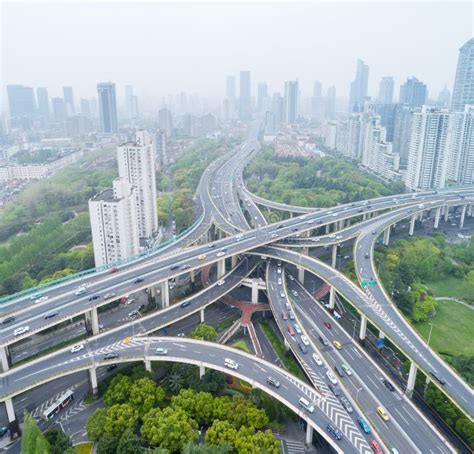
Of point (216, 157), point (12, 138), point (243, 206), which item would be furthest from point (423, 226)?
point (12, 138)

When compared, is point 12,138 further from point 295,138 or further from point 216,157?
point 295,138

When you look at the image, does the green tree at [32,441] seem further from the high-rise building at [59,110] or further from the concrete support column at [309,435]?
the high-rise building at [59,110]

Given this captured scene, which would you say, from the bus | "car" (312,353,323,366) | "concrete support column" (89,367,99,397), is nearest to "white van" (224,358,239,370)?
"car" (312,353,323,366)

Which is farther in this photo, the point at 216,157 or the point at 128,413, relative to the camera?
the point at 216,157

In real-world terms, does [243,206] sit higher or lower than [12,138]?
lower

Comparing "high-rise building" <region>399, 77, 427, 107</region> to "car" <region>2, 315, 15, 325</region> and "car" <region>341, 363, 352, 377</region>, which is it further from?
"car" <region>2, 315, 15, 325</region>

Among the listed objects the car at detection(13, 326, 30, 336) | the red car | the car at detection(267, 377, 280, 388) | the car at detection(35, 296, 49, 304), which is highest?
the car at detection(13, 326, 30, 336)

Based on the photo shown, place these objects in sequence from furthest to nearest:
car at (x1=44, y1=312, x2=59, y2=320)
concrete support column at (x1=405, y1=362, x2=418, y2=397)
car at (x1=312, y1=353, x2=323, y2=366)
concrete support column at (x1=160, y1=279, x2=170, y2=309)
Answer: concrete support column at (x1=160, y1=279, x2=170, y2=309)
car at (x1=44, y1=312, x2=59, y2=320)
car at (x1=312, y1=353, x2=323, y2=366)
concrete support column at (x1=405, y1=362, x2=418, y2=397)
